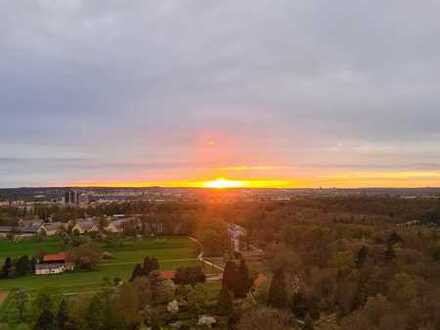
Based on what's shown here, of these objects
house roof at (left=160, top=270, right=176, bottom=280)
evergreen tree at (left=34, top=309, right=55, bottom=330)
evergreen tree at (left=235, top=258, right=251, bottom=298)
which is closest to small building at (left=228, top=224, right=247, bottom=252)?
house roof at (left=160, top=270, right=176, bottom=280)

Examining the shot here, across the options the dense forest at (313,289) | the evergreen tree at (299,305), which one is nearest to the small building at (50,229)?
the dense forest at (313,289)

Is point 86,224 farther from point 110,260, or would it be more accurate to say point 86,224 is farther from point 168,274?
point 168,274

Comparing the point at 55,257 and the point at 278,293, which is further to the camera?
the point at 55,257

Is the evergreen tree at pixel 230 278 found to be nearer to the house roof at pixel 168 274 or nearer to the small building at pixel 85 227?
the house roof at pixel 168 274

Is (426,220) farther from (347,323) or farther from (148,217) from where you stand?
(347,323)

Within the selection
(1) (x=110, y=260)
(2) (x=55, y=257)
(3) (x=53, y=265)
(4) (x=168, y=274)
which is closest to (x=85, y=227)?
(1) (x=110, y=260)

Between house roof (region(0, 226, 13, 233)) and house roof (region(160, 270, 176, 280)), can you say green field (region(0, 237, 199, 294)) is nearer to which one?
house roof (region(160, 270, 176, 280))

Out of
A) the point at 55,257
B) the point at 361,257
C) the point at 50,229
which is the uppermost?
the point at 361,257
